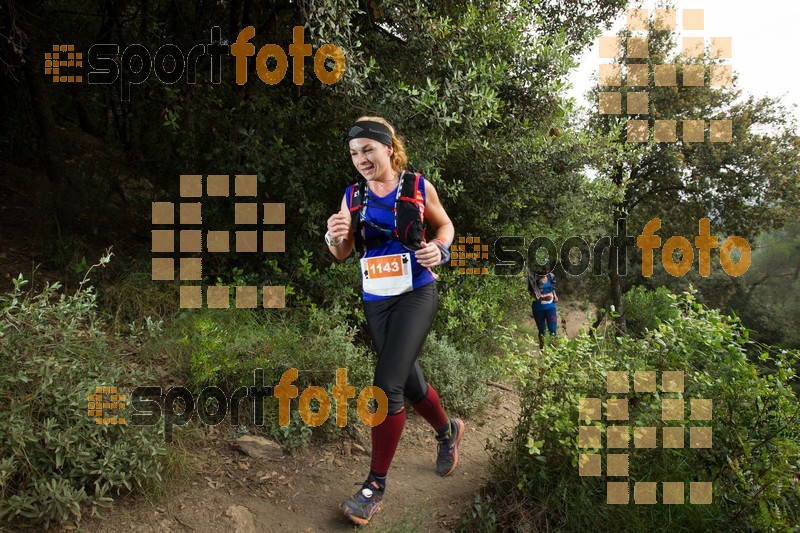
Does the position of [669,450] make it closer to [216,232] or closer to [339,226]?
[339,226]

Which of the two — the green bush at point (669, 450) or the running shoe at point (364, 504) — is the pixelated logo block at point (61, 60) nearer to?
the running shoe at point (364, 504)

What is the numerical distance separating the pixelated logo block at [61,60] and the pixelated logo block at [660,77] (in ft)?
41.5

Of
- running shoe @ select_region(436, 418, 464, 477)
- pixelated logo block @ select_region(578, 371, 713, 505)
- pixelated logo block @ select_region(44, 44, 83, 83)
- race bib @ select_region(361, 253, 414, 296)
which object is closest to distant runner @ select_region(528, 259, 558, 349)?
running shoe @ select_region(436, 418, 464, 477)

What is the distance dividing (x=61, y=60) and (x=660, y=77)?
14.4m

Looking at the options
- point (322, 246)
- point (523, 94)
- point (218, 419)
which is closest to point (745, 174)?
point (523, 94)

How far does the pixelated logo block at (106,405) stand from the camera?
127 inches

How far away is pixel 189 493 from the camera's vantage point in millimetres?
3436

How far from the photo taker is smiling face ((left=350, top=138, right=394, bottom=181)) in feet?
10.8

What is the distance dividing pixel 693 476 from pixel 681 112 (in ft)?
49.0

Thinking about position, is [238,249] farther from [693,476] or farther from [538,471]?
[693,476]

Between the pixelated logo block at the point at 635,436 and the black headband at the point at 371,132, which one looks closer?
the pixelated logo block at the point at 635,436

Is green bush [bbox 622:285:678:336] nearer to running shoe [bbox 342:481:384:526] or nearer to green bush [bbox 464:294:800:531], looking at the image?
green bush [bbox 464:294:800:531]

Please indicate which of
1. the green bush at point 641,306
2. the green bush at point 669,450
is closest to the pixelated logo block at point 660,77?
the green bush at point 641,306

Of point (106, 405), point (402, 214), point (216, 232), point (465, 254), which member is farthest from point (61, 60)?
point (402, 214)
